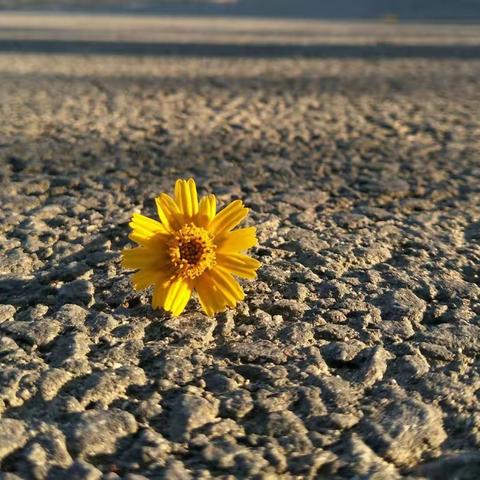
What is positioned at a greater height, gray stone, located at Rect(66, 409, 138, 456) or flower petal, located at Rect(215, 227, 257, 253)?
flower petal, located at Rect(215, 227, 257, 253)

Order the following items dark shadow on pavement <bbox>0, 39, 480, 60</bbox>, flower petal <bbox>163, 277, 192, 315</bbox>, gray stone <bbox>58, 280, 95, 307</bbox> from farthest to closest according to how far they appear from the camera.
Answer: dark shadow on pavement <bbox>0, 39, 480, 60</bbox>
gray stone <bbox>58, 280, 95, 307</bbox>
flower petal <bbox>163, 277, 192, 315</bbox>

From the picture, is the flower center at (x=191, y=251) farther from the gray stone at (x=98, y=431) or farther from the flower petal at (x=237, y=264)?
the gray stone at (x=98, y=431)

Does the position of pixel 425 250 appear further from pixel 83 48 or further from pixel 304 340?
pixel 83 48

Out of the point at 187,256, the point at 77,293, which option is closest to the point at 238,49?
the point at 77,293

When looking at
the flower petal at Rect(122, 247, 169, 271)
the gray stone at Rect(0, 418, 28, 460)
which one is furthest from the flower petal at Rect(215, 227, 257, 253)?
the gray stone at Rect(0, 418, 28, 460)

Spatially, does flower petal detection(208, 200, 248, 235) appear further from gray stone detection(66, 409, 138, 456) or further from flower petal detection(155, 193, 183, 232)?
gray stone detection(66, 409, 138, 456)

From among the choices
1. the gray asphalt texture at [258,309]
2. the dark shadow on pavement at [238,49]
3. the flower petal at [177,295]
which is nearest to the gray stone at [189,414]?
the gray asphalt texture at [258,309]
